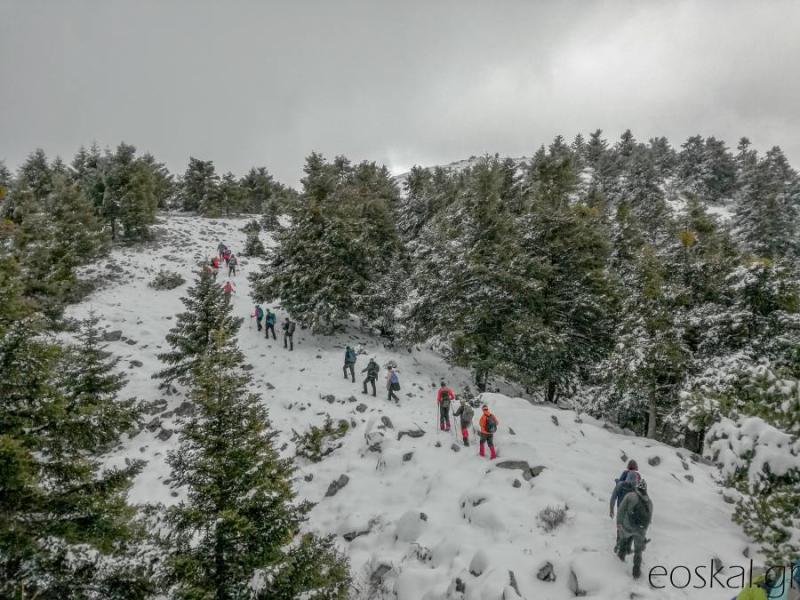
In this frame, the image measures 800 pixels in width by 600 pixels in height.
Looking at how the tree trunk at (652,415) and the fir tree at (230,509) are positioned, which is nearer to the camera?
the fir tree at (230,509)

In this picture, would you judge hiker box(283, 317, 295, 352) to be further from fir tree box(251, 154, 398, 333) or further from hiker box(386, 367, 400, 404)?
hiker box(386, 367, 400, 404)

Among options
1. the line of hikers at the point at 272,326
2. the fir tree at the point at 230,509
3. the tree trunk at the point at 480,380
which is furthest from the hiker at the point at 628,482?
the line of hikers at the point at 272,326

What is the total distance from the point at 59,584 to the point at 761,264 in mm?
21079

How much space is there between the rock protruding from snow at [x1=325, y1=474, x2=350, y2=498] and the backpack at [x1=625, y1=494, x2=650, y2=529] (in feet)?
28.4

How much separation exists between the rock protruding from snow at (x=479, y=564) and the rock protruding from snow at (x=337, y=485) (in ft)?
18.3

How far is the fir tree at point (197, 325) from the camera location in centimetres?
2019

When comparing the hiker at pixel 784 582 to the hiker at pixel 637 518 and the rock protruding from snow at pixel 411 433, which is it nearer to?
the hiker at pixel 637 518

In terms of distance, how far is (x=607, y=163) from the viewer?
65750 millimetres

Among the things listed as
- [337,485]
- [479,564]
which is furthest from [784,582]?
[337,485]

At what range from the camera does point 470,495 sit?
10953 mm

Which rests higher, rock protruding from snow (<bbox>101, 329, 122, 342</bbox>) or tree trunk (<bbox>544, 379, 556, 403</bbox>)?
rock protruding from snow (<bbox>101, 329, 122, 342</bbox>)

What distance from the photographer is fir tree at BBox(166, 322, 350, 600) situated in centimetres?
711

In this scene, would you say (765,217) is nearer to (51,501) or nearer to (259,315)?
(259,315)

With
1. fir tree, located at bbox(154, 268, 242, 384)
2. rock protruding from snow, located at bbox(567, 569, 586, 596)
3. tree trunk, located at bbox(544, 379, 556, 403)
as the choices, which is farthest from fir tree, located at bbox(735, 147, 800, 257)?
fir tree, located at bbox(154, 268, 242, 384)
